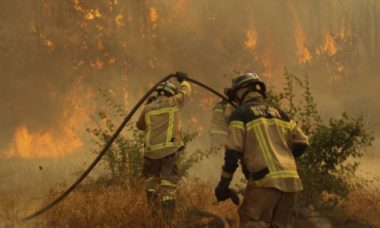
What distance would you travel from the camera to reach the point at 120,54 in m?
25.7

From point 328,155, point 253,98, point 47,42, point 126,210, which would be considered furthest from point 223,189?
point 47,42

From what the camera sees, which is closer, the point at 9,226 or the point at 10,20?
the point at 9,226

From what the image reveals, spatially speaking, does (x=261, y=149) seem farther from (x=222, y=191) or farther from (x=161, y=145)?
(x=161, y=145)

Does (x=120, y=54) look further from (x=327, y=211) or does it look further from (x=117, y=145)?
(x=327, y=211)

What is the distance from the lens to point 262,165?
4.43m

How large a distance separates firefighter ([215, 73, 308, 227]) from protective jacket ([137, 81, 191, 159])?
2.38 m

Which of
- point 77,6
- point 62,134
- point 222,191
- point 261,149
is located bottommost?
point 222,191

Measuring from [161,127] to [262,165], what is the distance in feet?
8.93

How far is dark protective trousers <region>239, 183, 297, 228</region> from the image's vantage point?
443 centimetres

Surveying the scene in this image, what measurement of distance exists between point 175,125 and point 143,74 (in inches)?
784

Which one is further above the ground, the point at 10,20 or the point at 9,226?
the point at 10,20

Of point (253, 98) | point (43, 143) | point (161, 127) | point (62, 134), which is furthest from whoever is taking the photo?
point (62, 134)

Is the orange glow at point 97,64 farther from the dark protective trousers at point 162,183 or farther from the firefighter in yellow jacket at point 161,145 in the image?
the dark protective trousers at point 162,183

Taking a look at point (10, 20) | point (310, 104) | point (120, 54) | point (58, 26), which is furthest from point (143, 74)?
point (310, 104)
